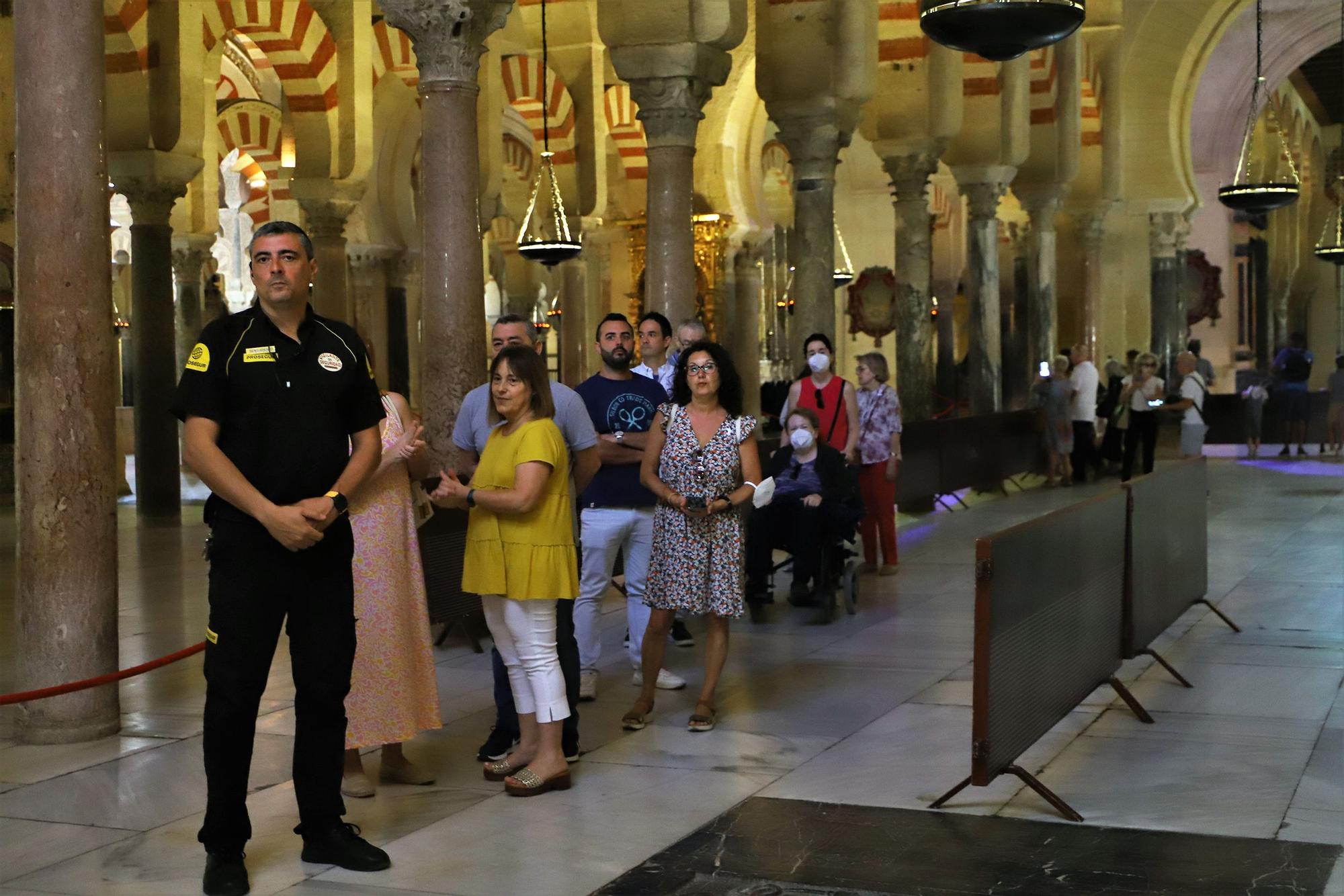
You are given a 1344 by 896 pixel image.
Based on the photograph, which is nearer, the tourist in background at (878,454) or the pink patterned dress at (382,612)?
the pink patterned dress at (382,612)

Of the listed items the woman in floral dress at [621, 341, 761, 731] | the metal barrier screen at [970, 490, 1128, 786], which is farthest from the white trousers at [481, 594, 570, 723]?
the metal barrier screen at [970, 490, 1128, 786]

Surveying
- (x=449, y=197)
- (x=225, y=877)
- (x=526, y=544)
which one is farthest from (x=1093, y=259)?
(x=225, y=877)

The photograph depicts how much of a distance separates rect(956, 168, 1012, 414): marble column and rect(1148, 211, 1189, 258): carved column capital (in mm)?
6531

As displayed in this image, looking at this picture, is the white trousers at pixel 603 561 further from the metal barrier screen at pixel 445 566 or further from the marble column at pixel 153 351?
the marble column at pixel 153 351

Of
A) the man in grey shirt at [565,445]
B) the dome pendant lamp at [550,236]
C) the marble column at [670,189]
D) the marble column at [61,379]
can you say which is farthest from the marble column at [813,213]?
the marble column at [61,379]

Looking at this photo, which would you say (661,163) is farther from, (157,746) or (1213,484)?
(1213,484)

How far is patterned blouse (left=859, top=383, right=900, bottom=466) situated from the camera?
947 cm

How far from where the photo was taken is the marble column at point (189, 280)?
746 inches

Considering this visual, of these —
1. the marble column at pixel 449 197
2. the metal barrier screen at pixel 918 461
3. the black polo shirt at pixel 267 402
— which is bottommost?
the metal barrier screen at pixel 918 461

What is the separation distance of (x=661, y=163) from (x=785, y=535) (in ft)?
9.94

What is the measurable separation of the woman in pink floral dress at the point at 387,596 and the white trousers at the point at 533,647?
0.23 m

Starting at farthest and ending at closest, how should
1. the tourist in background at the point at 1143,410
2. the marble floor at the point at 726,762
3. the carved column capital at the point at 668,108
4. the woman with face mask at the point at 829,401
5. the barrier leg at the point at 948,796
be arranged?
1. the tourist in background at the point at 1143,410
2. the carved column capital at the point at 668,108
3. the woman with face mask at the point at 829,401
4. the barrier leg at the point at 948,796
5. the marble floor at the point at 726,762

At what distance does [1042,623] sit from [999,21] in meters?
4.05

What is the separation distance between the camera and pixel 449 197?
8062 mm
